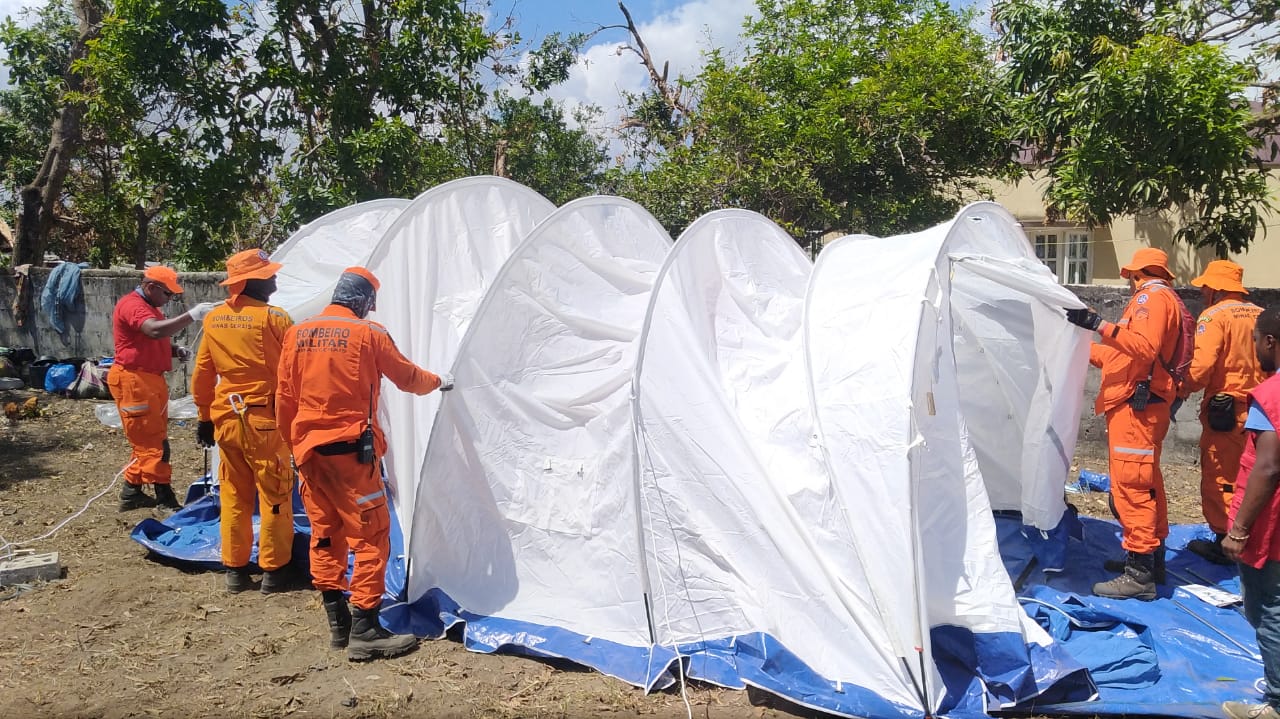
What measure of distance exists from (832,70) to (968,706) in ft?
24.6

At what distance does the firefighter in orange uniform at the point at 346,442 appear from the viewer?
384 centimetres

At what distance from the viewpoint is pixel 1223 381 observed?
15.3ft

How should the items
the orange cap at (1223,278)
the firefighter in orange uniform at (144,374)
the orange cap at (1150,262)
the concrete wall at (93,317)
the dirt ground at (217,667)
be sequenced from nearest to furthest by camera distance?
the dirt ground at (217,667) < the orange cap at (1150,262) < the orange cap at (1223,278) < the firefighter in orange uniform at (144,374) < the concrete wall at (93,317)

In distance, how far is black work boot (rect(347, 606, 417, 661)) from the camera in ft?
12.7

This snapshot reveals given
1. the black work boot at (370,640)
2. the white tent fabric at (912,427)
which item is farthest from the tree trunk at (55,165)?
the white tent fabric at (912,427)

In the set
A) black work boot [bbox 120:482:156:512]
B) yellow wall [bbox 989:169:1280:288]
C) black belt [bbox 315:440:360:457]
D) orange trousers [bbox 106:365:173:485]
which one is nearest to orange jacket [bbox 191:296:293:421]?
black belt [bbox 315:440:360:457]

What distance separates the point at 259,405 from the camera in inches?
180

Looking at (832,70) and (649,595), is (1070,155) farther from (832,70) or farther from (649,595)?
(649,595)

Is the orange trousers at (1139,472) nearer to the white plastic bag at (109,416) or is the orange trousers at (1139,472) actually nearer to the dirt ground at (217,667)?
the dirt ground at (217,667)

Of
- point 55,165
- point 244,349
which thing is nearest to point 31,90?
point 55,165

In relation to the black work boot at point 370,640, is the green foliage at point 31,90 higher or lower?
higher

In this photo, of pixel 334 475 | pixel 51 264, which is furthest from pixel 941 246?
pixel 51 264

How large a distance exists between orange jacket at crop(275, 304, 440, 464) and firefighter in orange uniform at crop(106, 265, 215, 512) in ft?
7.40

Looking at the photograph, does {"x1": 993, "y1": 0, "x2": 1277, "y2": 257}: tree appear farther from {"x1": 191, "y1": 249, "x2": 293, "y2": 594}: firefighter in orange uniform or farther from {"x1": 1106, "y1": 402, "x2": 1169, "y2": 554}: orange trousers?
{"x1": 191, "y1": 249, "x2": 293, "y2": 594}: firefighter in orange uniform
